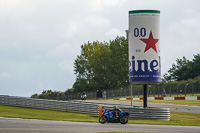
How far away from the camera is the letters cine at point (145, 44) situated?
115ft

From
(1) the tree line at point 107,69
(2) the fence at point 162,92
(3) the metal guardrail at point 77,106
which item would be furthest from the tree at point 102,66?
(3) the metal guardrail at point 77,106

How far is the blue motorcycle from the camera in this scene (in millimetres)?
31609

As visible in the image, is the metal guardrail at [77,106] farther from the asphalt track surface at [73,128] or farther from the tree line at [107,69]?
the tree line at [107,69]

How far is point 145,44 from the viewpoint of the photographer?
35281 mm

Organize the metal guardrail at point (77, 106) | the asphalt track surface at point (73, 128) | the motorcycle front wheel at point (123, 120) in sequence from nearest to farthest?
1. the asphalt track surface at point (73, 128)
2. the motorcycle front wheel at point (123, 120)
3. the metal guardrail at point (77, 106)

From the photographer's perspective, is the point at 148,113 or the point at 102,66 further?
the point at 102,66

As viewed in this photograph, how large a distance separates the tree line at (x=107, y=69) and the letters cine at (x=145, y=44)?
8079 centimetres

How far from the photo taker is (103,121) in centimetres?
3170

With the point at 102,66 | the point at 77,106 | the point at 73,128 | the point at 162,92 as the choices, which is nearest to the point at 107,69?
the point at 102,66

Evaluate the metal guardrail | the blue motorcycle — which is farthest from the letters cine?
the blue motorcycle

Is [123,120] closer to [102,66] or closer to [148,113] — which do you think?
[148,113]

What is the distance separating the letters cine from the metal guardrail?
2271 mm

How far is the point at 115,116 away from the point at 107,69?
97.5 meters

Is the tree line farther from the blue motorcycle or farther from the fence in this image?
the blue motorcycle
